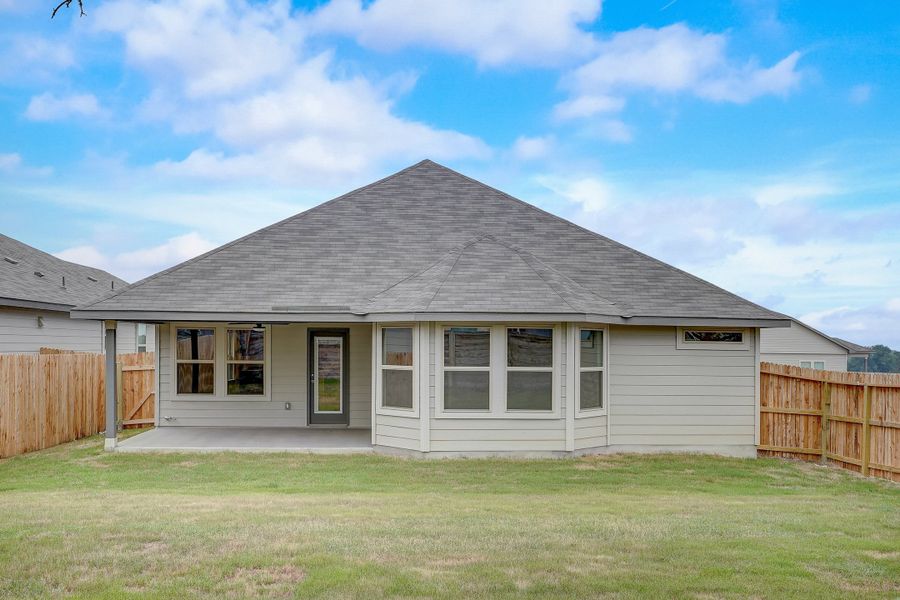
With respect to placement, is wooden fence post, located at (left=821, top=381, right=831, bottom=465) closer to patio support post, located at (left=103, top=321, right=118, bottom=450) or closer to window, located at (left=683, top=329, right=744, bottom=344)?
window, located at (left=683, top=329, right=744, bottom=344)

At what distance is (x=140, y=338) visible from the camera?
2566 centimetres

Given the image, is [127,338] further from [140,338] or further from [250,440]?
[250,440]

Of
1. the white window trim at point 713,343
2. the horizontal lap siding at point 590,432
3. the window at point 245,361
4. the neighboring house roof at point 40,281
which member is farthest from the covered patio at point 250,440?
the white window trim at point 713,343

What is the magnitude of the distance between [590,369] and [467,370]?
2.29m

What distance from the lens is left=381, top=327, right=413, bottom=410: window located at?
40.9ft

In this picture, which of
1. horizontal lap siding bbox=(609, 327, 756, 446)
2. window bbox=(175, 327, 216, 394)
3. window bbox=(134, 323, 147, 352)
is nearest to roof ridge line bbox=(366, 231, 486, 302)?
horizontal lap siding bbox=(609, 327, 756, 446)

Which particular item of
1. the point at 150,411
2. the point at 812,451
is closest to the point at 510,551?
the point at 812,451

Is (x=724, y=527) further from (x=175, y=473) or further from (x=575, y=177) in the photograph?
(x=575, y=177)

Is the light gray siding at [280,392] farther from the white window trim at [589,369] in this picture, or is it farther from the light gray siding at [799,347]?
the light gray siding at [799,347]

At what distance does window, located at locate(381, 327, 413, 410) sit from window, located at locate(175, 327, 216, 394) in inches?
185

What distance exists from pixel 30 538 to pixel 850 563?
6988mm

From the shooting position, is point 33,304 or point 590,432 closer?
point 590,432

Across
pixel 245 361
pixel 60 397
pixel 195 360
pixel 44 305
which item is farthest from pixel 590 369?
pixel 44 305

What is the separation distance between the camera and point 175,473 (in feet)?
36.6
